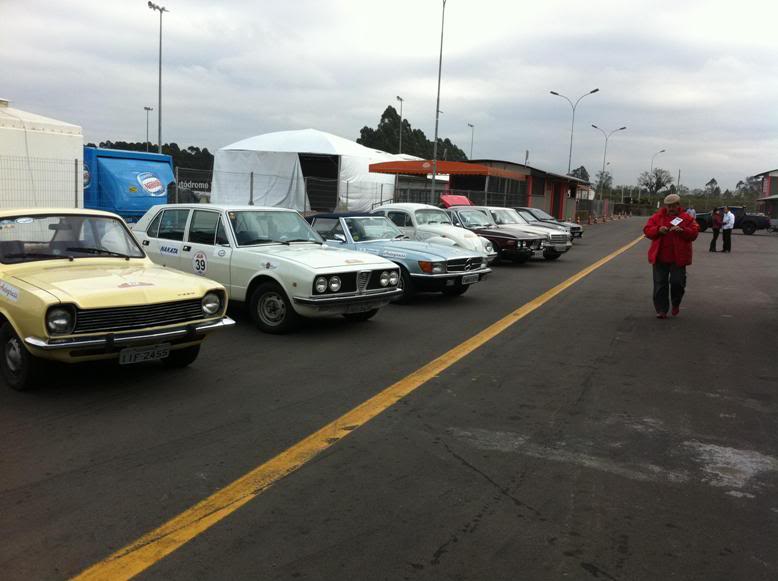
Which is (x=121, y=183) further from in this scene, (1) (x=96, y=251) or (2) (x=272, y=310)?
(1) (x=96, y=251)

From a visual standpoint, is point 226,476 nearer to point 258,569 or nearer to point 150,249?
point 258,569

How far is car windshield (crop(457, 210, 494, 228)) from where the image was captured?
17328mm

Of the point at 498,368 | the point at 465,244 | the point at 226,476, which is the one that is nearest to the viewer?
the point at 226,476

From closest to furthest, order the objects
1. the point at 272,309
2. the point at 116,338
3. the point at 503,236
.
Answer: the point at 116,338, the point at 272,309, the point at 503,236

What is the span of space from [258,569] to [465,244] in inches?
456

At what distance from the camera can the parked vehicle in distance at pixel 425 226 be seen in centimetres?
1362

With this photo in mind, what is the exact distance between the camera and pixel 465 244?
1398 cm

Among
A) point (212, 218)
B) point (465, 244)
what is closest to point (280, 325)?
point (212, 218)

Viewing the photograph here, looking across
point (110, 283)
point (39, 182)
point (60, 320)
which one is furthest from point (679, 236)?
point (39, 182)

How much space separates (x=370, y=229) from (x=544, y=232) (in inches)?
355

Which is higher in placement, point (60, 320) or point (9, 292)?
point (9, 292)

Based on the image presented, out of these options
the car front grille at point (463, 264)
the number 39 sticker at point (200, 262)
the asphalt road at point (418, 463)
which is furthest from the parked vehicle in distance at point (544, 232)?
the number 39 sticker at point (200, 262)

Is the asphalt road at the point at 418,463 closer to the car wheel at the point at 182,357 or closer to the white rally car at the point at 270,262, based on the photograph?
the car wheel at the point at 182,357

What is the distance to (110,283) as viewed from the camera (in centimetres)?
525
